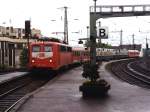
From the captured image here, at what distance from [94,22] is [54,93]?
68.6ft

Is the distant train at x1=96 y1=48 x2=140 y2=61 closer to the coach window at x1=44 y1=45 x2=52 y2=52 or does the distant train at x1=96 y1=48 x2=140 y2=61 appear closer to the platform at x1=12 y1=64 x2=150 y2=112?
the coach window at x1=44 y1=45 x2=52 y2=52

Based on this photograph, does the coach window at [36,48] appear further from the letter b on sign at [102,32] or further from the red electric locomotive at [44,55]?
the letter b on sign at [102,32]

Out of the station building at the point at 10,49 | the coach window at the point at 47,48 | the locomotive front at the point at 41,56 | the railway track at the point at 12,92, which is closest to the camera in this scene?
the railway track at the point at 12,92

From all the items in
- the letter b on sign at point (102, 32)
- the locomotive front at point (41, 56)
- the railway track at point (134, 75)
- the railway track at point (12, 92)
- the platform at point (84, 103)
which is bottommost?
the railway track at point (134, 75)

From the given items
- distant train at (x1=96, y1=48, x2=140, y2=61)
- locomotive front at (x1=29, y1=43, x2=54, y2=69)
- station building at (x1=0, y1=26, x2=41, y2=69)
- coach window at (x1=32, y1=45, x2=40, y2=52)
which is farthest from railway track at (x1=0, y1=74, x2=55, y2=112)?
station building at (x1=0, y1=26, x2=41, y2=69)

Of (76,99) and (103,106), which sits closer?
(103,106)

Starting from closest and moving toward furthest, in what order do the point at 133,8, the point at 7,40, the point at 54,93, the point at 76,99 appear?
the point at 76,99 < the point at 54,93 < the point at 133,8 < the point at 7,40

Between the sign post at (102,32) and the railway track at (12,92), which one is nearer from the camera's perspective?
the railway track at (12,92)

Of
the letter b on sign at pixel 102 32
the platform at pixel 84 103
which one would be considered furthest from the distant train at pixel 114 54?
the platform at pixel 84 103

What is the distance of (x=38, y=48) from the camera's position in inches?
1421

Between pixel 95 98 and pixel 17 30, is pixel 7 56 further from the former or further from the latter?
pixel 95 98

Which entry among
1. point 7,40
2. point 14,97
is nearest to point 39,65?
point 14,97

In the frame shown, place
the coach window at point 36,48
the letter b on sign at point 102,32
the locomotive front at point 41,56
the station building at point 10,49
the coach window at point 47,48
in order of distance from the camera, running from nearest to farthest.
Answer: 1. the letter b on sign at point 102,32
2. the locomotive front at point 41,56
3. the coach window at point 47,48
4. the coach window at point 36,48
5. the station building at point 10,49

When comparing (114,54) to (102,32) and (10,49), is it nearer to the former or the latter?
(10,49)
